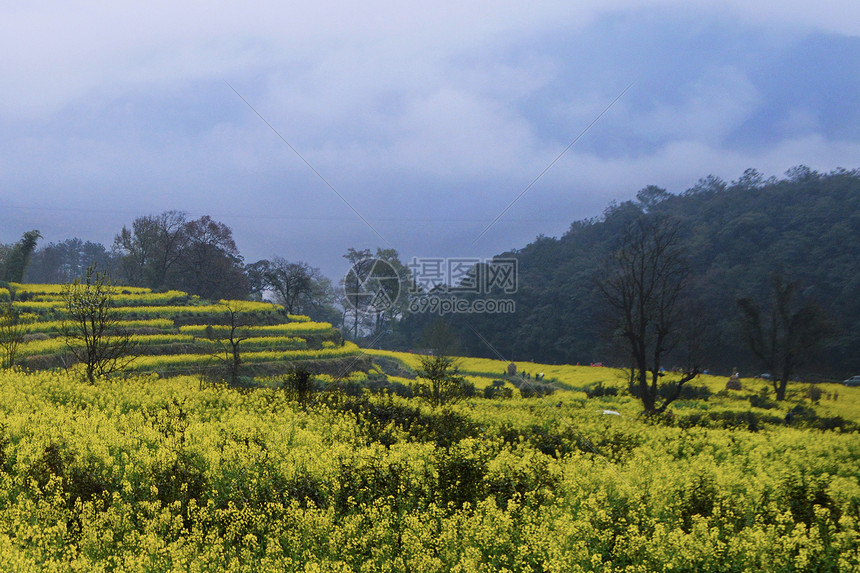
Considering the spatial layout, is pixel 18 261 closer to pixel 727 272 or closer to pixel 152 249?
pixel 152 249

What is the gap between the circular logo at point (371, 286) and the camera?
165 ft

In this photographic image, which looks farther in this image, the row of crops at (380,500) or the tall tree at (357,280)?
the tall tree at (357,280)

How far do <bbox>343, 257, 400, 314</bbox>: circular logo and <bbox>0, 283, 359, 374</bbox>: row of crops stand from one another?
46.5 ft

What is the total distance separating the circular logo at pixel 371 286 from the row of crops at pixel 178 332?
557 inches

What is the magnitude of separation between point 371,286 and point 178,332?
26.5 metres

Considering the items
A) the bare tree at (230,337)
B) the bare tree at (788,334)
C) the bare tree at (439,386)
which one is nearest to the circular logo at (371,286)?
the bare tree at (230,337)

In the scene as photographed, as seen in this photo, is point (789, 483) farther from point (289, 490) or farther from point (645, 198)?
point (645, 198)

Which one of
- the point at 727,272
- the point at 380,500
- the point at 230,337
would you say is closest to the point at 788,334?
the point at 727,272

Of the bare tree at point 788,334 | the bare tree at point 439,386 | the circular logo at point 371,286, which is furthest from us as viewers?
the circular logo at point 371,286

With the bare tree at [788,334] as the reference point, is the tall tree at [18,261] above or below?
above

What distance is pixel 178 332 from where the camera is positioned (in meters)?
29.0

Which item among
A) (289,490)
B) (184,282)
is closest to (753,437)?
(289,490)

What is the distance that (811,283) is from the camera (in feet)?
124

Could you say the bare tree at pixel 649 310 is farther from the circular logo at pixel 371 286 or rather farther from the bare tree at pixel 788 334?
the circular logo at pixel 371 286
